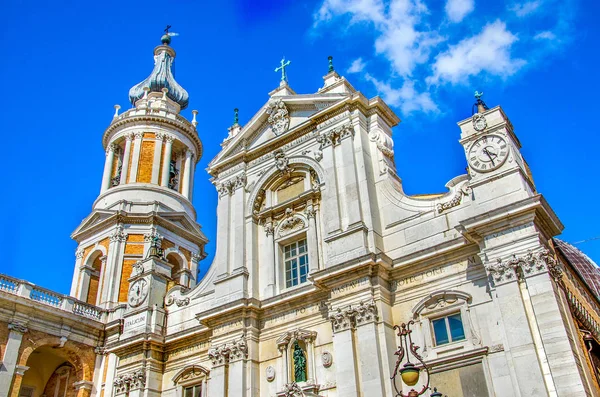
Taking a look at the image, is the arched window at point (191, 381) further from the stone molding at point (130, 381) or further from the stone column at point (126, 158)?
the stone column at point (126, 158)

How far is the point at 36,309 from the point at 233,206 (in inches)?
335

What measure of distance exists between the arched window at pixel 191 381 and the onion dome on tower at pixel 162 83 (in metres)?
21.2

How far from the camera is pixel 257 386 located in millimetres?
18031

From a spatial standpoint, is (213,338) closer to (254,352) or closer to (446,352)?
(254,352)

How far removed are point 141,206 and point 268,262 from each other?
12.1 m

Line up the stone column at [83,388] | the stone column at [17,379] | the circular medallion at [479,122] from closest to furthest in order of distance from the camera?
the circular medallion at [479,122] < the stone column at [17,379] < the stone column at [83,388]

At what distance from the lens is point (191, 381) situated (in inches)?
784

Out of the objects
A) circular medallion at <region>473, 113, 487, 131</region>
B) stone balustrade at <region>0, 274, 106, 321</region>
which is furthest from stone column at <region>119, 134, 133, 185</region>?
circular medallion at <region>473, 113, 487, 131</region>

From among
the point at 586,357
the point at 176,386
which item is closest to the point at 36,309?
the point at 176,386

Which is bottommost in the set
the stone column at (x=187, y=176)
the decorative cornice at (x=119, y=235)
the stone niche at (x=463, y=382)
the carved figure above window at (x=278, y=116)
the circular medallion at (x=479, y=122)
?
the stone niche at (x=463, y=382)

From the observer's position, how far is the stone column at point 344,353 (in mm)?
15438

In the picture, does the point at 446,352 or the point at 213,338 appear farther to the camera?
the point at 213,338

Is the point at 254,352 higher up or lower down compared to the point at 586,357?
higher up

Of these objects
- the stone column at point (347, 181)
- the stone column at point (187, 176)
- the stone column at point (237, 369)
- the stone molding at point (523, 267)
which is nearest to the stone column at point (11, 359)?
the stone column at point (237, 369)
